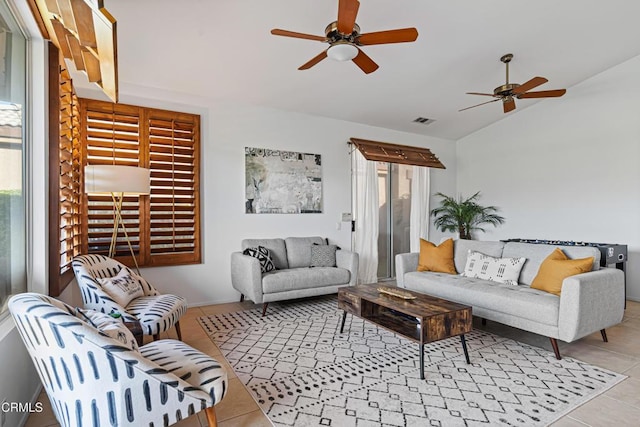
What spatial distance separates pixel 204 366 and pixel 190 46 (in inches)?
119

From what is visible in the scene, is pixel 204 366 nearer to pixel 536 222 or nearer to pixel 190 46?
pixel 190 46

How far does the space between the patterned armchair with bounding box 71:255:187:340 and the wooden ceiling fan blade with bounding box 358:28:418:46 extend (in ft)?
A: 8.81

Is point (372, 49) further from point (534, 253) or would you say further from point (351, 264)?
point (534, 253)

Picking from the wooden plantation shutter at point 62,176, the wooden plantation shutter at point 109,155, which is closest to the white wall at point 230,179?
the wooden plantation shutter at point 109,155

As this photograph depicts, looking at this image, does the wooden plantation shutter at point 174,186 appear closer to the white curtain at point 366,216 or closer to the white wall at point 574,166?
the white curtain at point 366,216

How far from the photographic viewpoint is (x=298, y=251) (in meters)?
4.71

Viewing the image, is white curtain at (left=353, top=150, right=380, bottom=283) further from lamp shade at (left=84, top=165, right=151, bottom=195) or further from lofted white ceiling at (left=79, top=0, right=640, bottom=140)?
lamp shade at (left=84, top=165, right=151, bottom=195)

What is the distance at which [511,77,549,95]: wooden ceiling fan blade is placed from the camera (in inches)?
139

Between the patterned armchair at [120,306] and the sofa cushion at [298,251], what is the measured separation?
5.87ft

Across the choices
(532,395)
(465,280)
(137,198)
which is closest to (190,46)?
(137,198)

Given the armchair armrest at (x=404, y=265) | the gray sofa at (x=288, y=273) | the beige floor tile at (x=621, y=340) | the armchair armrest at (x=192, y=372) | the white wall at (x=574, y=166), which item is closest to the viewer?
the armchair armrest at (x=192, y=372)

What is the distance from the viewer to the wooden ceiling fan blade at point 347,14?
2216 millimetres

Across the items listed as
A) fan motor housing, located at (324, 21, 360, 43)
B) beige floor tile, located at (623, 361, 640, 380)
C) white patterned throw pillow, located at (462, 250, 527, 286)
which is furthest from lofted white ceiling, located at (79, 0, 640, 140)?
beige floor tile, located at (623, 361, 640, 380)

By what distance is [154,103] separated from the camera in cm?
416
